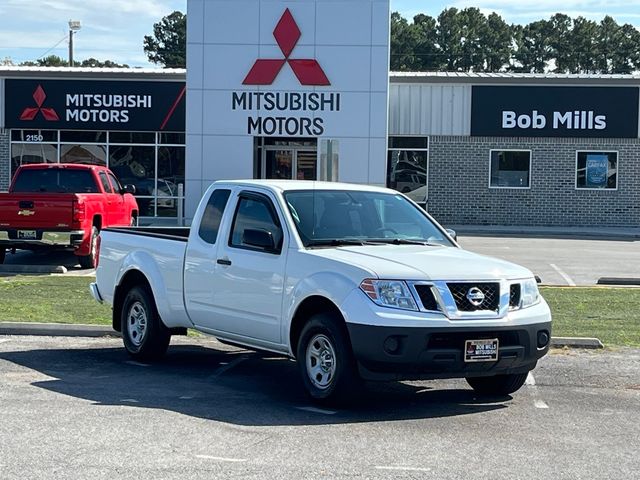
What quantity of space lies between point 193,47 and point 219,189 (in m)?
21.9

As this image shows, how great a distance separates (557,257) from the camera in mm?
23594

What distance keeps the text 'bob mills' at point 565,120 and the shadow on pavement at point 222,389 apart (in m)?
24.6

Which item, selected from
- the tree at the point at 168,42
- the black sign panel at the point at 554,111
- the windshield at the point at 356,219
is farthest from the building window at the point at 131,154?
the tree at the point at 168,42

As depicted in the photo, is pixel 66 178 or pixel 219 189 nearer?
pixel 219 189

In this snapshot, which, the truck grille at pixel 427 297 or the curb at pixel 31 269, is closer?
the truck grille at pixel 427 297

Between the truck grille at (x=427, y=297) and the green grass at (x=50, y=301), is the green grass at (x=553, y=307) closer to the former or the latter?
the green grass at (x=50, y=301)

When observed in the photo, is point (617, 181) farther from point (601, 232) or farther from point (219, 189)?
point (219, 189)

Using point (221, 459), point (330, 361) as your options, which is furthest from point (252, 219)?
point (221, 459)

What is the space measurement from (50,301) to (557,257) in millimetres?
12599

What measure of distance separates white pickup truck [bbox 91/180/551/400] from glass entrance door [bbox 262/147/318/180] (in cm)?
2337

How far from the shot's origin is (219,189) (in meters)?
10.1

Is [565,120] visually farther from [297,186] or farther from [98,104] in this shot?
[297,186]

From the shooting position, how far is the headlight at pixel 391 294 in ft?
26.4

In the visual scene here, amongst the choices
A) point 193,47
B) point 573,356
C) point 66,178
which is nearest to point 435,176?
point 193,47
